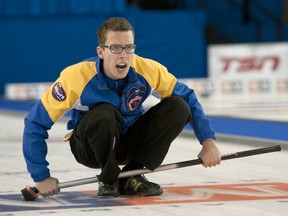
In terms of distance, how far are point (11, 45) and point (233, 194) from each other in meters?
12.3

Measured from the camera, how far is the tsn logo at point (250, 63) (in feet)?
52.0

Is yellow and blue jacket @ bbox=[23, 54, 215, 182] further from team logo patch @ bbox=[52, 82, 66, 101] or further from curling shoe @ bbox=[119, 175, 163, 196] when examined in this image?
curling shoe @ bbox=[119, 175, 163, 196]

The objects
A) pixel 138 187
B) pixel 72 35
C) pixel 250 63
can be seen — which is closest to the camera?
pixel 138 187

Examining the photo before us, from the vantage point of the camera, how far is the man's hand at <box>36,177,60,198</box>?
3.98 metres

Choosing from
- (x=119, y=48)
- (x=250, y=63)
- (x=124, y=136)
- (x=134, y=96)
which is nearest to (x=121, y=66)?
(x=119, y=48)

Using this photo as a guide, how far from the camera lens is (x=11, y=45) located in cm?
1605

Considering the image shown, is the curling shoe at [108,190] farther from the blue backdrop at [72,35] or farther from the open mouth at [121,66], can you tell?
the blue backdrop at [72,35]

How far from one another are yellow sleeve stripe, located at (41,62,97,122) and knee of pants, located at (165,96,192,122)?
408mm

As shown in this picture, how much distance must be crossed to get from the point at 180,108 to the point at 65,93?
548 millimetres

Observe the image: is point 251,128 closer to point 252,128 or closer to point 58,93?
point 252,128

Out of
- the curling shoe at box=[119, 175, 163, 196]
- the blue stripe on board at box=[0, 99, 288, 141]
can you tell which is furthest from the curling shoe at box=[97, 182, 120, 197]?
the blue stripe on board at box=[0, 99, 288, 141]

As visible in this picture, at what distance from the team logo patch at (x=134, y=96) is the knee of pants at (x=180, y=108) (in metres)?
0.14

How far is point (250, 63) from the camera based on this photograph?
1594 centimetres

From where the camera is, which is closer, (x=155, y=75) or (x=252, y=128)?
(x=155, y=75)
